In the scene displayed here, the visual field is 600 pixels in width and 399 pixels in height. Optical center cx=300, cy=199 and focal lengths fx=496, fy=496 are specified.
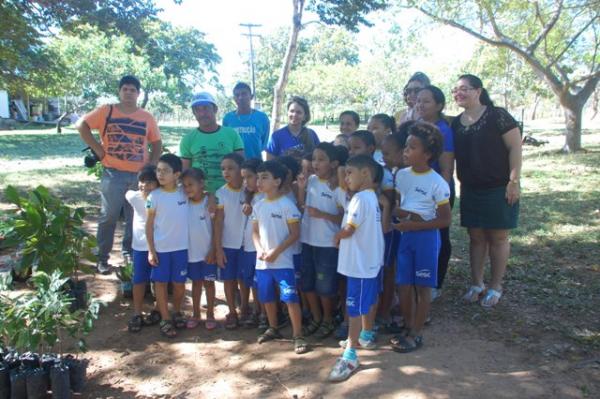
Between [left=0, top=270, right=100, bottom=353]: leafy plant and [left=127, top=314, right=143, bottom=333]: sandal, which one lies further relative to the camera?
[left=127, top=314, right=143, bottom=333]: sandal

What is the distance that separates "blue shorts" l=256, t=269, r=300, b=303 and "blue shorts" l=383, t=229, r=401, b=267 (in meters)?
0.71

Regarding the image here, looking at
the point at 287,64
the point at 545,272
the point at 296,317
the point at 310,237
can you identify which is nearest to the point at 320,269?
the point at 310,237

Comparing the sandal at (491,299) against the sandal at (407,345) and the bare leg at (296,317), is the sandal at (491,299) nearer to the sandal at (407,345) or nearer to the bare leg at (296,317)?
the sandal at (407,345)

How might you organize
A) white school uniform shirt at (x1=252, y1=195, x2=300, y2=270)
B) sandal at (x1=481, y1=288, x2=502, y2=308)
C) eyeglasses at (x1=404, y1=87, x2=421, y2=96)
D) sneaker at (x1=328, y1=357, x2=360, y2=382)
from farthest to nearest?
eyeglasses at (x1=404, y1=87, x2=421, y2=96) < sandal at (x1=481, y1=288, x2=502, y2=308) < white school uniform shirt at (x1=252, y1=195, x2=300, y2=270) < sneaker at (x1=328, y1=357, x2=360, y2=382)

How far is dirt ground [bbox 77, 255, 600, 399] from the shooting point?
2.85m

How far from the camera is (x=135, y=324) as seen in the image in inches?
153

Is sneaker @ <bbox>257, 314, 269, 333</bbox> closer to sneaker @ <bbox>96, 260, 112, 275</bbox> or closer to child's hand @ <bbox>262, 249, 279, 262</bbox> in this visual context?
child's hand @ <bbox>262, 249, 279, 262</bbox>

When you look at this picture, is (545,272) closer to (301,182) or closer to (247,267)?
(301,182)

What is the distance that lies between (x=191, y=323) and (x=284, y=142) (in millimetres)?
1702

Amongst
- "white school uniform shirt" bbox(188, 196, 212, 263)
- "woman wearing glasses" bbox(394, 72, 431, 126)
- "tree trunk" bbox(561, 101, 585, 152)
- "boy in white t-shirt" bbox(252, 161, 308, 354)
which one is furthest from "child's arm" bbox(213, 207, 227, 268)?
"tree trunk" bbox(561, 101, 585, 152)

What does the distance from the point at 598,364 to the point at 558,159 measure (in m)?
12.4

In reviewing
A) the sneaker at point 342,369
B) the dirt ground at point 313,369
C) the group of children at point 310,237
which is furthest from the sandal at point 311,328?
the sneaker at point 342,369

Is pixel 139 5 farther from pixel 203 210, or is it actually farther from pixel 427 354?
pixel 427 354

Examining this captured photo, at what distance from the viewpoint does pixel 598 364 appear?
3.07 m
